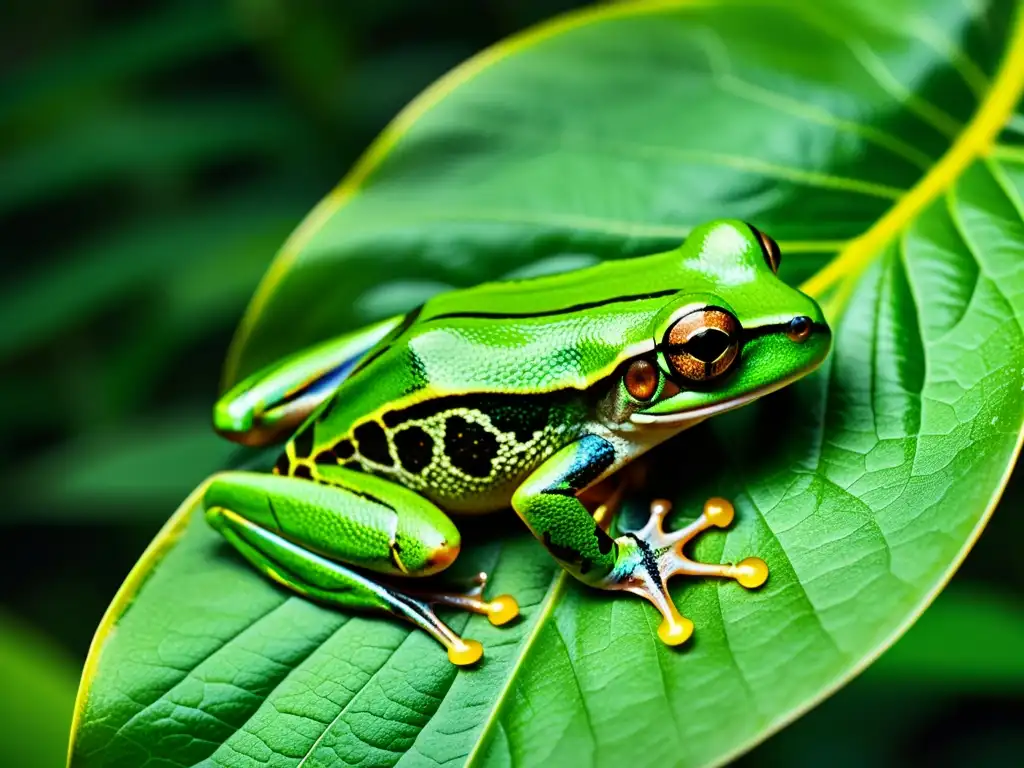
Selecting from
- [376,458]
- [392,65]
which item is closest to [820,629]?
[376,458]

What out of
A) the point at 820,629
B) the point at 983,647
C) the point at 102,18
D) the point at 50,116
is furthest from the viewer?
the point at 102,18

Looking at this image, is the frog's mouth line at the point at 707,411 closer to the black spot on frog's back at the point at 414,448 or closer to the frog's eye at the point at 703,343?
the frog's eye at the point at 703,343

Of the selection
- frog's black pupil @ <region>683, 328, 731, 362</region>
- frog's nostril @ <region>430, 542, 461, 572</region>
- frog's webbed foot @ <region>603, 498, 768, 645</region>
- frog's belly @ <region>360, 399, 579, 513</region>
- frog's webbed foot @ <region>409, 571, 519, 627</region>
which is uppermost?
frog's black pupil @ <region>683, 328, 731, 362</region>

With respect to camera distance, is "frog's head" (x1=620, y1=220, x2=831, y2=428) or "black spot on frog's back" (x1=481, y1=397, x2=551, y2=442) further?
"black spot on frog's back" (x1=481, y1=397, x2=551, y2=442)

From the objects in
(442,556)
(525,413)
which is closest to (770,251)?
(525,413)

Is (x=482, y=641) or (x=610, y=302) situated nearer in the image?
(x=482, y=641)

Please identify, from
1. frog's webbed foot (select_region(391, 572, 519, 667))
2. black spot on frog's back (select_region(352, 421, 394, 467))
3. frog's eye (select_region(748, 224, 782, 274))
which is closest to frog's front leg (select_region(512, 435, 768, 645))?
frog's webbed foot (select_region(391, 572, 519, 667))

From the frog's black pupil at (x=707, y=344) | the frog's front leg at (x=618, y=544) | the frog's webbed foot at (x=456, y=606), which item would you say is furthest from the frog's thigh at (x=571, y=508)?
the frog's black pupil at (x=707, y=344)

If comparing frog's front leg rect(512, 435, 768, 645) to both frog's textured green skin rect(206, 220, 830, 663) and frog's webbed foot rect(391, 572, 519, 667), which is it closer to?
frog's textured green skin rect(206, 220, 830, 663)

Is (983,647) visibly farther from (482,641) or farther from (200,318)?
(200,318)
